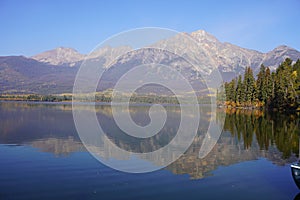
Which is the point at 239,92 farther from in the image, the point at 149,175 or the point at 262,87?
the point at 149,175

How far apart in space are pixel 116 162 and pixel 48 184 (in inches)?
206

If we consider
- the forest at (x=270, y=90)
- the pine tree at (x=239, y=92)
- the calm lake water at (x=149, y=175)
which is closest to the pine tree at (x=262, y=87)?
the forest at (x=270, y=90)

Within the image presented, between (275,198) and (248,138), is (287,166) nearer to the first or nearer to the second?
(275,198)

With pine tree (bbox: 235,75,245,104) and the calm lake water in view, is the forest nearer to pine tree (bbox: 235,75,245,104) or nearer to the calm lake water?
pine tree (bbox: 235,75,245,104)

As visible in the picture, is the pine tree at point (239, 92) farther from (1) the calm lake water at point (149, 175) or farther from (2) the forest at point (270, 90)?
(1) the calm lake water at point (149, 175)

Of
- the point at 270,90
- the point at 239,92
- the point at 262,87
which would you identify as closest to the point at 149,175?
the point at 270,90

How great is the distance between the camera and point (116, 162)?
17.2 meters

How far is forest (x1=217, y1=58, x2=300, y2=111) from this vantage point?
63.7 meters

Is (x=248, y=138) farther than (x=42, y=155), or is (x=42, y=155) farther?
(x=248, y=138)

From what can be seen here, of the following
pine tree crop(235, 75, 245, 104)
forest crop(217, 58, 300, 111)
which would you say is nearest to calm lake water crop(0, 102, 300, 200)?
forest crop(217, 58, 300, 111)

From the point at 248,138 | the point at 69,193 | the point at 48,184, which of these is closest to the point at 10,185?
the point at 48,184

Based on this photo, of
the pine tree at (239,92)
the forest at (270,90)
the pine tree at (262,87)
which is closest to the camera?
the forest at (270,90)

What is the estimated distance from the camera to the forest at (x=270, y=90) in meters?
63.7

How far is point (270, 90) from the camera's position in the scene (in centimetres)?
7631
